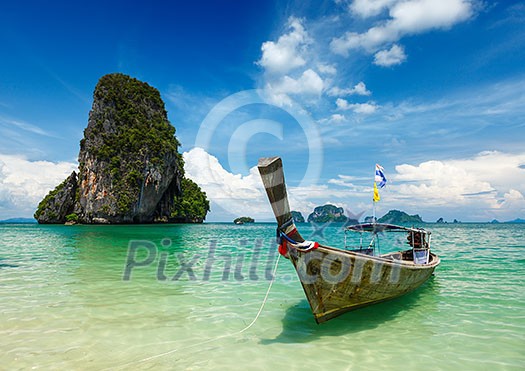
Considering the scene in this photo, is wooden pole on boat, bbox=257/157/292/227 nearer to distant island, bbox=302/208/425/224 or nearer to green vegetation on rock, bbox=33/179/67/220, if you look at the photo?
green vegetation on rock, bbox=33/179/67/220

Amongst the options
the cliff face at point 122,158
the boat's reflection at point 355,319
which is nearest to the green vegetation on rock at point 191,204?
the cliff face at point 122,158

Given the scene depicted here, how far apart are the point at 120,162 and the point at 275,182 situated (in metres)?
60.6

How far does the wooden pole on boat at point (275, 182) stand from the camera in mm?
4734

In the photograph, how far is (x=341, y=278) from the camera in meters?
5.95

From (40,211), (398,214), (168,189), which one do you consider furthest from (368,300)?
(398,214)

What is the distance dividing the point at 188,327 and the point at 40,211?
7686 cm

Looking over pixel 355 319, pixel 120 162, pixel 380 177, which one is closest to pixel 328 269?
pixel 355 319

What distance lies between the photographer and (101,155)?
5859cm

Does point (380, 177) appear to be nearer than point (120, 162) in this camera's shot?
Yes

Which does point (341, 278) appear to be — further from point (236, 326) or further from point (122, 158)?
point (122, 158)

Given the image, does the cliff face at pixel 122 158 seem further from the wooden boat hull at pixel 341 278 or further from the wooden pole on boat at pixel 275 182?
the wooden pole on boat at pixel 275 182

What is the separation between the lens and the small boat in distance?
16.4 feet

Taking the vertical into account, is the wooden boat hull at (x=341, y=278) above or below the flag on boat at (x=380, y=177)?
below

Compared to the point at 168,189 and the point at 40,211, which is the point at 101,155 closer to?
the point at 168,189
